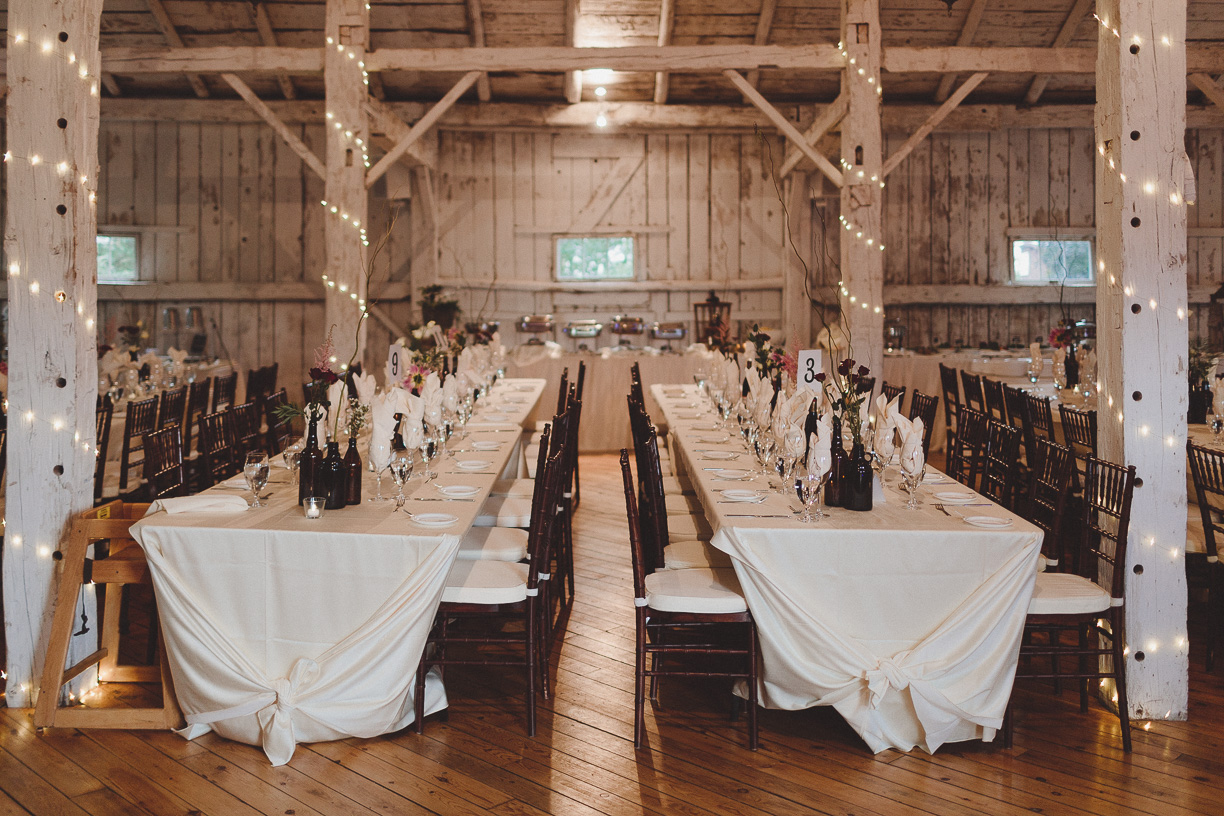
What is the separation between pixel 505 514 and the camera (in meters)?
4.12

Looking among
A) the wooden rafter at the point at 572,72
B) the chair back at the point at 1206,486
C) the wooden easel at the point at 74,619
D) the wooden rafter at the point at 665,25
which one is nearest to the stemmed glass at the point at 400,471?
the wooden easel at the point at 74,619

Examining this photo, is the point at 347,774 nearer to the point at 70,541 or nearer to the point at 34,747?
the point at 34,747

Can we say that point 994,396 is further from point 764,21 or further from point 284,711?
point 764,21

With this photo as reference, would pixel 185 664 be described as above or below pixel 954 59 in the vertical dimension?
below

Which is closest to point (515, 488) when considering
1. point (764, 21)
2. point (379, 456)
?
point (379, 456)

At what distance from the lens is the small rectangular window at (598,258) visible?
38.0 ft

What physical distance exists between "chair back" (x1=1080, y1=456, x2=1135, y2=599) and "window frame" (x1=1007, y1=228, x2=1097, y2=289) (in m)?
8.88

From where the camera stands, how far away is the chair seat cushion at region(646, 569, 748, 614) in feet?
9.93

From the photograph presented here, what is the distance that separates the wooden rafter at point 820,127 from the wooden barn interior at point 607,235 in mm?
→ 149

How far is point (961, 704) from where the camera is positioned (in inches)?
116

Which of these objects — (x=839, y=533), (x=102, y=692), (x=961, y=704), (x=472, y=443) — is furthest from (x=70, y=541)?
(x=961, y=704)

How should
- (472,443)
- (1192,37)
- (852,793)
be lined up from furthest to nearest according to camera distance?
(1192,37) < (472,443) < (852,793)

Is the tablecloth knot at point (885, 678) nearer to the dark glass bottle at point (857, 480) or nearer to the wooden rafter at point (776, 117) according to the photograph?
the dark glass bottle at point (857, 480)

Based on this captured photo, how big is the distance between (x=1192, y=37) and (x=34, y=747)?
1148 centimetres
